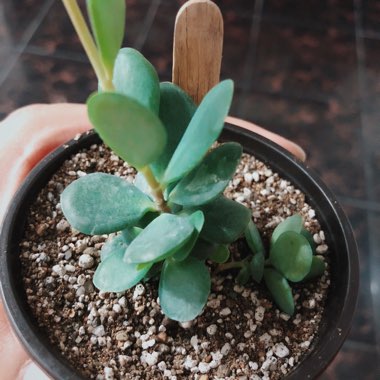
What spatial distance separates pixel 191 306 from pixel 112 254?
109mm

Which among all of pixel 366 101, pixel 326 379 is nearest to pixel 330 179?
pixel 366 101

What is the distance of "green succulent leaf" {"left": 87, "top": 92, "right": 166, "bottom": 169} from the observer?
0.41m

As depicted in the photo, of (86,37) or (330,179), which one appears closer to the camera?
(86,37)

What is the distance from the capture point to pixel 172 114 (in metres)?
0.56

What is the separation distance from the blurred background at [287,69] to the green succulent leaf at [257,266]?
909mm

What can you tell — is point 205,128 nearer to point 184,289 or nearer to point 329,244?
point 184,289

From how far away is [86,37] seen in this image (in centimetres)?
46

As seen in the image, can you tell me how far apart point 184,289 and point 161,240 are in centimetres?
9

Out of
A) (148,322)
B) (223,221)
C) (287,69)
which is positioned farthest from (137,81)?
(287,69)

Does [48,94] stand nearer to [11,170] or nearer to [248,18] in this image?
[248,18]

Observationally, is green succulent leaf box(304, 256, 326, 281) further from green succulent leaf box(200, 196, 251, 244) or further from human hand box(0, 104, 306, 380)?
human hand box(0, 104, 306, 380)

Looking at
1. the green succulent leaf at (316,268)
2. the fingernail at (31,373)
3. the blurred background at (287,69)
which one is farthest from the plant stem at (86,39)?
the blurred background at (287,69)

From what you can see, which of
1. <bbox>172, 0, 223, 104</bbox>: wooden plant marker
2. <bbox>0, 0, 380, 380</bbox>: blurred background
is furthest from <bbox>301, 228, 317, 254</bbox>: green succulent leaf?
<bbox>0, 0, 380, 380</bbox>: blurred background

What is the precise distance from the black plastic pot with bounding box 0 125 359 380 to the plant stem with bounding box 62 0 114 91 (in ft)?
0.92
